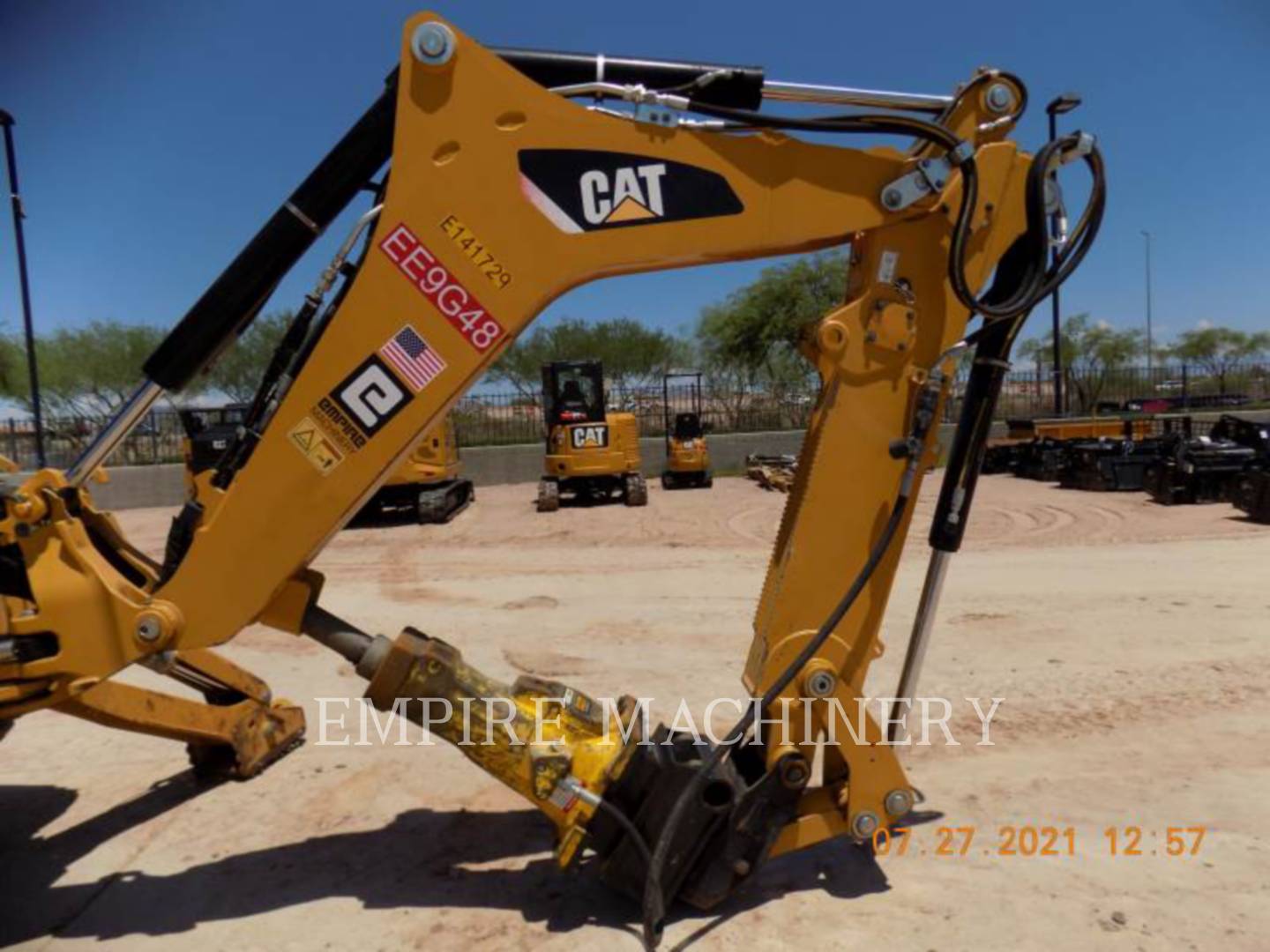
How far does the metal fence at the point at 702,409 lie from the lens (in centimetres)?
2311

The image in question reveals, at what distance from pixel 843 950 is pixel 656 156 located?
2696 mm

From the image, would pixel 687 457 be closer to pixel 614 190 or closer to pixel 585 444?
pixel 585 444

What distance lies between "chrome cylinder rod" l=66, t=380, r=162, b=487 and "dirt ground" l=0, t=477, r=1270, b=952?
1702 mm

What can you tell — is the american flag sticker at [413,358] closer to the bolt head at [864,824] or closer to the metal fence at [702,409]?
the bolt head at [864,824]

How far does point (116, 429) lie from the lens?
2.82 m

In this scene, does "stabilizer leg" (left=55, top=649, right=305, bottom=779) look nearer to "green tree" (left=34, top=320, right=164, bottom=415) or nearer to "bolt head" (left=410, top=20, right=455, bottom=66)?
"bolt head" (left=410, top=20, right=455, bottom=66)

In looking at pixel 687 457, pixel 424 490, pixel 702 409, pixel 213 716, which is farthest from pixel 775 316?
pixel 213 716

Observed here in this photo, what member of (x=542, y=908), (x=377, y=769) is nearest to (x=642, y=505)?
(x=377, y=769)

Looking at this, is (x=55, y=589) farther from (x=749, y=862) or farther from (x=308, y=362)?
(x=749, y=862)

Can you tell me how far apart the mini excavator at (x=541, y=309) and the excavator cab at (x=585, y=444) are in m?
12.7

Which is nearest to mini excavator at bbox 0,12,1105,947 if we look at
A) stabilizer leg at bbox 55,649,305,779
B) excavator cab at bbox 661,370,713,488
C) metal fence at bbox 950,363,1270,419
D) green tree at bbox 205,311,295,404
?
stabilizer leg at bbox 55,649,305,779

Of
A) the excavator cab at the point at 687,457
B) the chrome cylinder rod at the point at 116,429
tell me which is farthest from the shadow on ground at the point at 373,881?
the excavator cab at the point at 687,457

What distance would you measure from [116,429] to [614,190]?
1.90 m

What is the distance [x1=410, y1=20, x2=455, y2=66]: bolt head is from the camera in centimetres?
254
